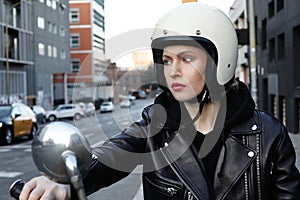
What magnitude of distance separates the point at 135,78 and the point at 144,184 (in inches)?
16.5

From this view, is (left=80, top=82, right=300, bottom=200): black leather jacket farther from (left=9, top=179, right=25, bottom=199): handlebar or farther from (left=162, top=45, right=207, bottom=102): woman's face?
(left=9, top=179, right=25, bottom=199): handlebar

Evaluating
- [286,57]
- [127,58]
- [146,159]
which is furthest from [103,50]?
[286,57]

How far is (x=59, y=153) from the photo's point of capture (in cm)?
104

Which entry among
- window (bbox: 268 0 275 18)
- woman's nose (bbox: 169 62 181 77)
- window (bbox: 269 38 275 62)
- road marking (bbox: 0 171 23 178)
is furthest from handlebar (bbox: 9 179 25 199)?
window (bbox: 268 0 275 18)

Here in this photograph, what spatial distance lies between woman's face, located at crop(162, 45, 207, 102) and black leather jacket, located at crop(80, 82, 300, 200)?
0.13 meters

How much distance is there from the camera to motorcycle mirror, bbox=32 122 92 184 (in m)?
1.03

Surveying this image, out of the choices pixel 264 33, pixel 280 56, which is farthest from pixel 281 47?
pixel 264 33

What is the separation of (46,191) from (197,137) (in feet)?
2.73

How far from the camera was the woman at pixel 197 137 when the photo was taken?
5.56 feet

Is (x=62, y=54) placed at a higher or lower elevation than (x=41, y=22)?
lower

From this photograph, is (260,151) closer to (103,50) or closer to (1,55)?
(103,50)

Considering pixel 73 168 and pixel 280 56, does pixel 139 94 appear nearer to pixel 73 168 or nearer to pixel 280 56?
pixel 73 168

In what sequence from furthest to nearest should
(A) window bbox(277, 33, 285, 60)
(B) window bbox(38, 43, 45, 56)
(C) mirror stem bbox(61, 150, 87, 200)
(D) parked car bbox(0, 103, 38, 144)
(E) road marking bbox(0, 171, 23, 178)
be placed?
(B) window bbox(38, 43, 45, 56) < (A) window bbox(277, 33, 285, 60) < (D) parked car bbox(0, 103, 38, 144) < (E) road marking bbox(0, 171, 23, 178) < (C) mirror stem bbox(61, 150, 87, 200)

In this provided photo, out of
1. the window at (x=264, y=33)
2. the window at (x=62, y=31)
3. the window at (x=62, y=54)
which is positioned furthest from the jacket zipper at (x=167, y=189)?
the window at (x=62, y=54)
